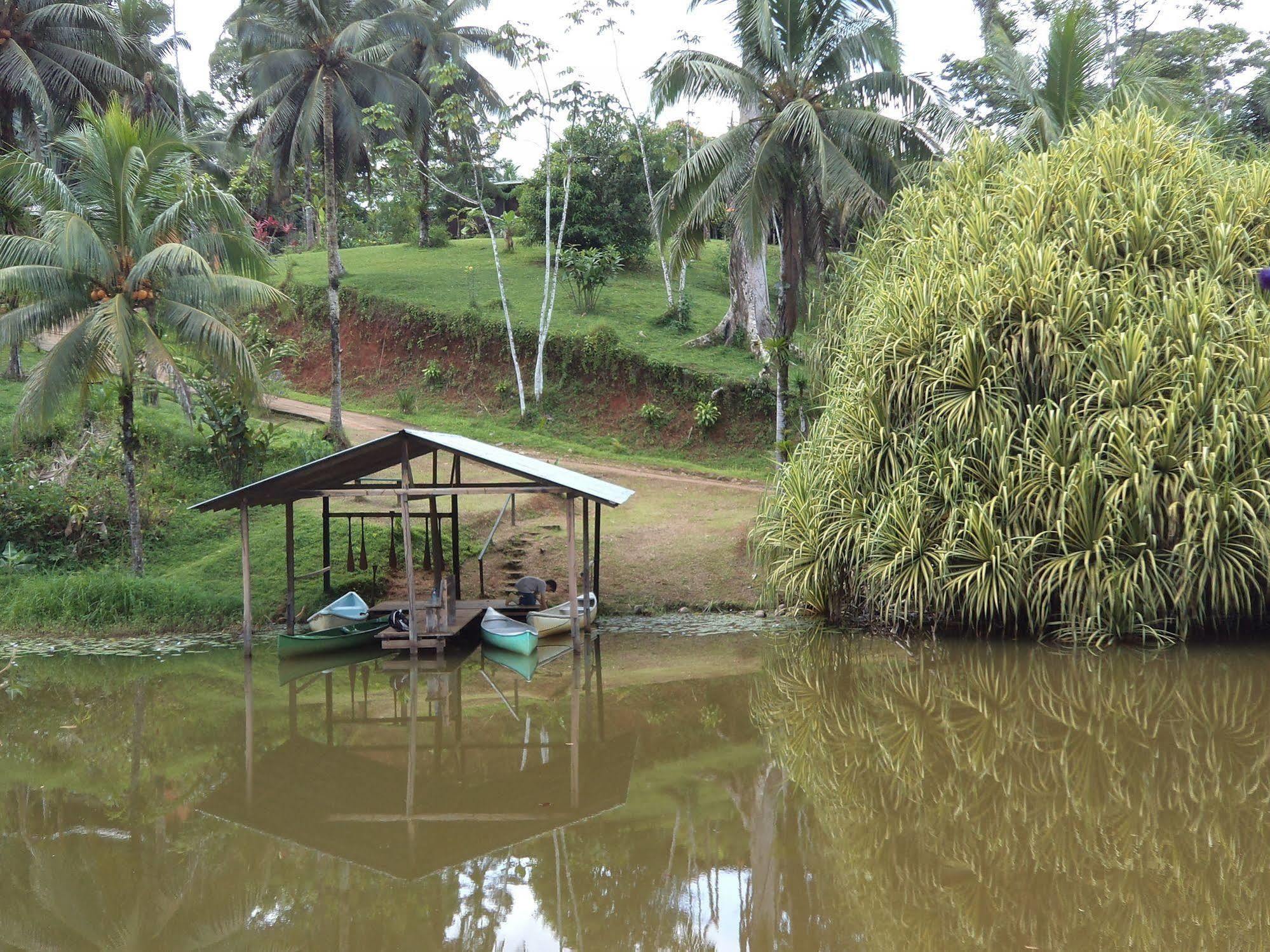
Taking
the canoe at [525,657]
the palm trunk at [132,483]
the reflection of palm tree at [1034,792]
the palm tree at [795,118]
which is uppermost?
the palm tree at [795,118]

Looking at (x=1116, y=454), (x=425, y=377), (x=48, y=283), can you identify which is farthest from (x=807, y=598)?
(x=425, y=377)

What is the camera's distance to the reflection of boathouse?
7.16 metres

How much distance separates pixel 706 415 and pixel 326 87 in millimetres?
10260

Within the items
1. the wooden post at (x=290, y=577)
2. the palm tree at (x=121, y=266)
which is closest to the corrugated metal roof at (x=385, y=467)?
the wooden post at (x=290, y=577)

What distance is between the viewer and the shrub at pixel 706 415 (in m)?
23.5

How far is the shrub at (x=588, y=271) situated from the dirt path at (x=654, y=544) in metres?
9.00

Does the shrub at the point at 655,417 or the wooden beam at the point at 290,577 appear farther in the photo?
the shrub at the point at 655,417

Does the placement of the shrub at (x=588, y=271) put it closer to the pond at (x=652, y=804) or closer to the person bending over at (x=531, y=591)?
the person bending over at (x=531, y=591)

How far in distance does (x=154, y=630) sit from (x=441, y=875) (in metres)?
9.06

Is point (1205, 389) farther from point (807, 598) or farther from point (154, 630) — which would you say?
point (154, 630)

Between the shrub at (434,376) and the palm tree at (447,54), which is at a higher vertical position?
the palm tree at (447,54)

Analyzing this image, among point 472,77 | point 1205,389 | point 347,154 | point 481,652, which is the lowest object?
Result: point 481,652

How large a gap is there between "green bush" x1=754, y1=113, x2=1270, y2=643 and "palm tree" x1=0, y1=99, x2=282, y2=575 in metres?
8.03

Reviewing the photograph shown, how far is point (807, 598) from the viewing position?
44.8ft
